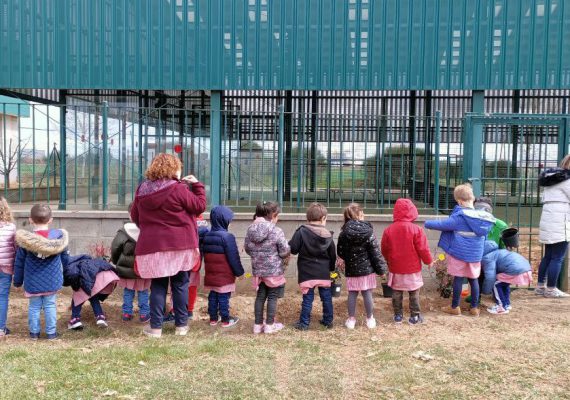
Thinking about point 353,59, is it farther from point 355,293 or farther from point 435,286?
point 355,293

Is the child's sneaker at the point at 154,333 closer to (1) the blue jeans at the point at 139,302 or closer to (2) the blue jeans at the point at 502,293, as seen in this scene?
(1) the blue jeans at the point at 139,302

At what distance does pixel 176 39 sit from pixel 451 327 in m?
5.90

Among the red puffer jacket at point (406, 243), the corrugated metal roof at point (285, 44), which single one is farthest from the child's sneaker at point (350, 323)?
the corrugated metal roof at point (285, 44)

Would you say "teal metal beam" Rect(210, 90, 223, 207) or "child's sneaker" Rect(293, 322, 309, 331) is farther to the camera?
"teal metal beam" Rect(210, 90, 223, 207)

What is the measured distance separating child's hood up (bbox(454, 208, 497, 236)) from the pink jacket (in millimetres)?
4109

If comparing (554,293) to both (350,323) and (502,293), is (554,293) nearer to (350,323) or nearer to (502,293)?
(502,293)

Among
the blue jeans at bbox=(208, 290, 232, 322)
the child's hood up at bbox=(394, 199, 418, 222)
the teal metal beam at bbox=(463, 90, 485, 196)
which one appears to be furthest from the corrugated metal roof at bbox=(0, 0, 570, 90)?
the blue jeans at bbox=(208, 290, 232, 322)

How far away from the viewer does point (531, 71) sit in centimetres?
772

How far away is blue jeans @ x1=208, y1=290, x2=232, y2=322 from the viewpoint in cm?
483

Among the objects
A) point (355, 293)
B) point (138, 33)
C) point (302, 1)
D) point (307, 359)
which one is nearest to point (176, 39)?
point (138, 33)

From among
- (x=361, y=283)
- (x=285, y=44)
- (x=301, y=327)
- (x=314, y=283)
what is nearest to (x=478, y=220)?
(x=361, y=283)

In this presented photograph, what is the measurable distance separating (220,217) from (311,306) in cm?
118

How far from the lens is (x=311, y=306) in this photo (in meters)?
4.75

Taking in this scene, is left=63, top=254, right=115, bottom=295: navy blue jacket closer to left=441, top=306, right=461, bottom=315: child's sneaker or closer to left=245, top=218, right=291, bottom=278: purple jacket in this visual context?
left=245, top=218, right=291, bottom=278: purple jacket
